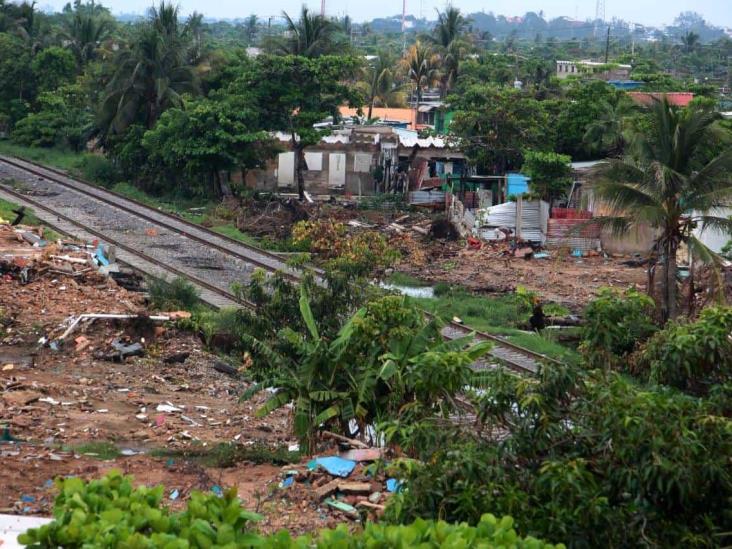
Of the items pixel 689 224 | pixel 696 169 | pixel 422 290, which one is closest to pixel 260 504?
pixel 689 224

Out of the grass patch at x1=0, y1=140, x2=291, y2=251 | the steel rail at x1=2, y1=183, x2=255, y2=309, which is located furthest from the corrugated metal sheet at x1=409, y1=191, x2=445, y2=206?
the steel rail at x1=2, y1=183, x2=255, y2=309

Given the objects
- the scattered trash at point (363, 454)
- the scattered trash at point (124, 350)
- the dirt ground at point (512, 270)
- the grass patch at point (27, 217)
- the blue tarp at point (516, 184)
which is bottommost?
the dirt ground at point (512, 270)

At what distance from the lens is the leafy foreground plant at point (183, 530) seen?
5.61m

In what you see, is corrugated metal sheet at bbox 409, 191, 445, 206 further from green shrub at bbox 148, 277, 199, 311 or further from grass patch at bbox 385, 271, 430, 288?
green shrub at bbox 148, 277, 199, 311

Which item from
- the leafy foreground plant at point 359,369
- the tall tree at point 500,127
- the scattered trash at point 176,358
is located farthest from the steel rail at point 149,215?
the tall tree at point 500,127

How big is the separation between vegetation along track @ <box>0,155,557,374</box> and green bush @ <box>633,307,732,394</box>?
888 cm

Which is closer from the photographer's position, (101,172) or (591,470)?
(591,470)

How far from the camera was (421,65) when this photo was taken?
62.1 m

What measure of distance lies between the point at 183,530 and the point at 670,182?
14154 mm

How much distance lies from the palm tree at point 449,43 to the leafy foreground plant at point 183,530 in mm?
55889

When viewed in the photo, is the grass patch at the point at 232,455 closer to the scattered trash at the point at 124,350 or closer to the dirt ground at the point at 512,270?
the scattered trash at the point at 124,350

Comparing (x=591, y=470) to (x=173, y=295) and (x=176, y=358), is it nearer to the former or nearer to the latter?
(x=176, y=358)

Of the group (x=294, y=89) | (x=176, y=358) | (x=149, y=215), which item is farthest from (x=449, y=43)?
(x=176, y=358)

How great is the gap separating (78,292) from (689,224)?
35.8ft
